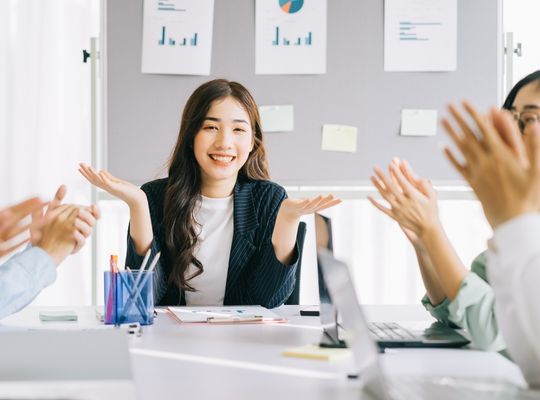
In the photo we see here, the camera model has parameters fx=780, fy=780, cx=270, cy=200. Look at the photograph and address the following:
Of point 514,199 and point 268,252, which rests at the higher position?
point 514,199

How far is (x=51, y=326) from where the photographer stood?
62.5 inches

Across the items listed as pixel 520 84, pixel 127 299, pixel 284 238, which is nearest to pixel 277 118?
pixel 284 238

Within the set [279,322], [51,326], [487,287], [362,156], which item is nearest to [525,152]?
[487,287]

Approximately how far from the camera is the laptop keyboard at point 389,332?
1383mm

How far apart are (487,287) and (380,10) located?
213 cm

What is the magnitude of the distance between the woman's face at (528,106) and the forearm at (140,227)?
0.96 m

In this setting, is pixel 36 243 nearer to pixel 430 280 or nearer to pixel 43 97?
pixel 430 280

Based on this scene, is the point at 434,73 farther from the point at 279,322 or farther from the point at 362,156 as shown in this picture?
the point at 279,322

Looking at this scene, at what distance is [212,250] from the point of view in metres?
2.27

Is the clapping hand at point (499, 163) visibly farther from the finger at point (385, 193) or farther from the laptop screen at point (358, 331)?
the finger at point (385, 193)

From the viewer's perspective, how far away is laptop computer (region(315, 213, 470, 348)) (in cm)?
134

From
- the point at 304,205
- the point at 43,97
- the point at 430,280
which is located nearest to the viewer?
the point at 430,280

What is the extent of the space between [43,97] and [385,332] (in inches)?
97.1

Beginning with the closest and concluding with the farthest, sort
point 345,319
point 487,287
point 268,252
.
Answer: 1. point 345,319
2. point 487,287
3. point 268,252
